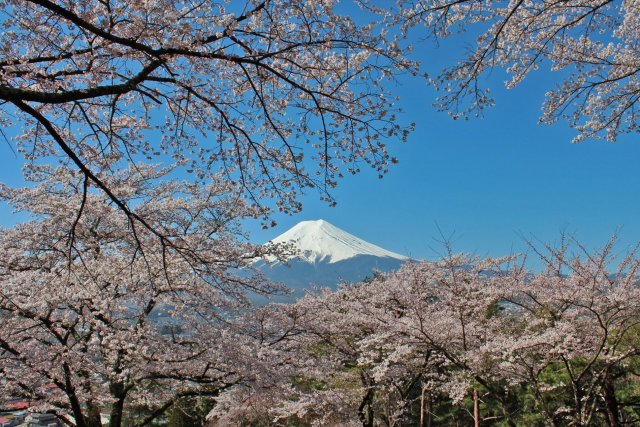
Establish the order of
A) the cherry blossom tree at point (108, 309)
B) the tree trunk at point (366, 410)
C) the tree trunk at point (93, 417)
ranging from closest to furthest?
the cherry blossom tree at point (108, 309), the tree trunk at point (93, 417), the tree trunk at point (366, 410)

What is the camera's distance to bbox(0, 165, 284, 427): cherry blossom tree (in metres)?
6.18

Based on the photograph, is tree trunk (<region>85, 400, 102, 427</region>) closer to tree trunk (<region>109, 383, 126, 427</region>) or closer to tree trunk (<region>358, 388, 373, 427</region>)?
tree trunk (<region>109, 383, 126, 427</region>)

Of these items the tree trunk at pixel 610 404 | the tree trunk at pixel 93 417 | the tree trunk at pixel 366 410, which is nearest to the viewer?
the tree trunk at pixel 93 417

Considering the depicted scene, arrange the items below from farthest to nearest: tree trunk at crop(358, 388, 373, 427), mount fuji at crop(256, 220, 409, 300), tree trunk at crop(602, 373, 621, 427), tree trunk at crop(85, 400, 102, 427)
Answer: mount fuji at crop(256, 220, 409, 300), tree trunk at crop(358, 388, 373, 427), tree trunk at crop(602, 373, 621, 427), tree trunk at crop(85, 400, 102, 427)

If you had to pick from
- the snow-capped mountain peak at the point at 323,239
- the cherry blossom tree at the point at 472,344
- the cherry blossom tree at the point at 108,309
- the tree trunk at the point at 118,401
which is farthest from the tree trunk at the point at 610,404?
the snow-capped mountain peak at the point at 323,239

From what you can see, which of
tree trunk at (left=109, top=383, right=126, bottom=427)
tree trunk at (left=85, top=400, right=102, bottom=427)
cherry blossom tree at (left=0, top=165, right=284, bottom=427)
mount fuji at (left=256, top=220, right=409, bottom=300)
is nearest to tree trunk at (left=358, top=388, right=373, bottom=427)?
cherry blossom tree at (left=0, top=165, right=284, bottom=427)

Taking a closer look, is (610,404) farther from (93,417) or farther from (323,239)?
(323,239)

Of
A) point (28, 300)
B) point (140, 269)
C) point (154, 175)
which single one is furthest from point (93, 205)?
point (154, 175)

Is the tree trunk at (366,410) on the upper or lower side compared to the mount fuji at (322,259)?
lower

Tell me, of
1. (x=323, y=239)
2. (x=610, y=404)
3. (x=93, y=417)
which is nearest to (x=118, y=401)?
(x=93, y=417)

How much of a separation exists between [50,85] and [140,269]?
4.45 meters

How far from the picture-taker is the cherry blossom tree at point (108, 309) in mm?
6184

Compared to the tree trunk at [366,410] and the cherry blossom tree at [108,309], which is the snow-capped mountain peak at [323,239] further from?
the cherry blossom tree at [108,309]

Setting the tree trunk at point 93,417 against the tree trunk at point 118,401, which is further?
the tree trunk at point 93,417
